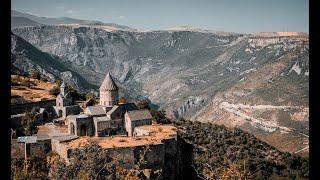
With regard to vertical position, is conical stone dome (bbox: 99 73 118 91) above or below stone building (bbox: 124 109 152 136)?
above

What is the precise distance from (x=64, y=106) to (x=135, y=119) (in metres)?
8.61

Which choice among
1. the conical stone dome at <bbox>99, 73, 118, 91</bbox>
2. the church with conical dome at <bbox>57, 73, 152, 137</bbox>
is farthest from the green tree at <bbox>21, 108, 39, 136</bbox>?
the conical stone dome at <bbox>99, 73, 118, 91</bbox>

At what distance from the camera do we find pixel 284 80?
4978 inches

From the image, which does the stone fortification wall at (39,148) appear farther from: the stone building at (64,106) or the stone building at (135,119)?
the stone building at (64,106)

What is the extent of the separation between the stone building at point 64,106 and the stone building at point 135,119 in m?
6.86

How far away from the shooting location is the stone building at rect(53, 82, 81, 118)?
3644 centimetres

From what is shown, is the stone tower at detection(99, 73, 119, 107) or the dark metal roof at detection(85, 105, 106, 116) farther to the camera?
the stone tower at detection(99, 73, 119, 107)

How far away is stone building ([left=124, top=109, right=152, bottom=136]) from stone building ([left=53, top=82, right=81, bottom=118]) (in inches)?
270

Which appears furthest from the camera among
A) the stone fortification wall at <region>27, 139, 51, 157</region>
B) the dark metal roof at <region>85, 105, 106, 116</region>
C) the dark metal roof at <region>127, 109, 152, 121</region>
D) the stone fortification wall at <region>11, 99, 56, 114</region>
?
the stone fortification wall at <region>11, 99, 56, 114</region>

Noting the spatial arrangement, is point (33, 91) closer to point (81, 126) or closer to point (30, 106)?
point (30, 106)

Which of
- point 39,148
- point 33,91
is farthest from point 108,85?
point 33,91

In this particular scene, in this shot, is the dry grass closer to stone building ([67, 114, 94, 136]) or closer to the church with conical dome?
the church with conical dome

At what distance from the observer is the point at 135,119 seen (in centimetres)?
3097

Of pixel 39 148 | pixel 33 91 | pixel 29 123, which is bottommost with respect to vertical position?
pixel 39 148
